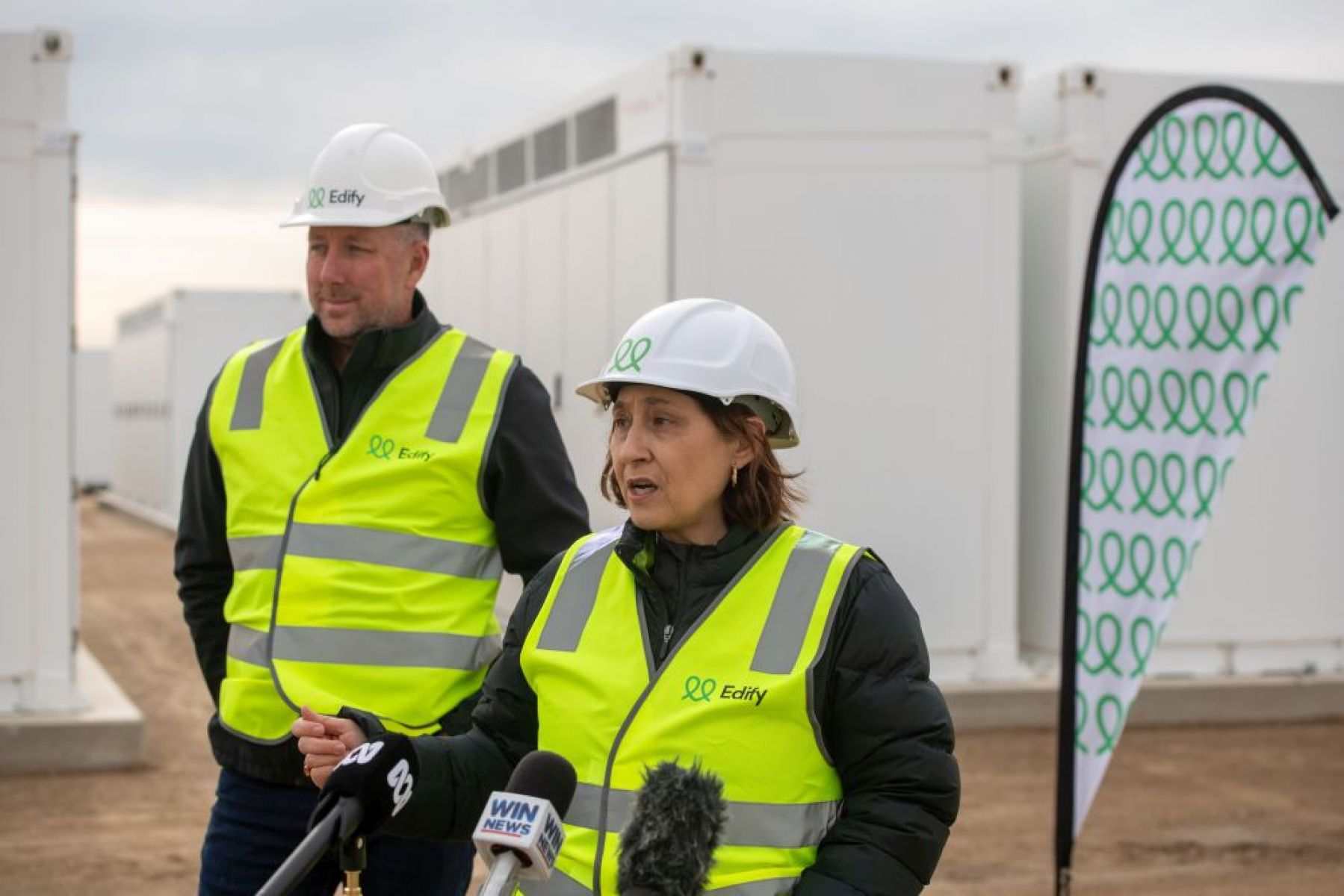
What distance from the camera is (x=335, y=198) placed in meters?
3.73

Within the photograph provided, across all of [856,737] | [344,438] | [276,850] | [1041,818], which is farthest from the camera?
[1041,818]

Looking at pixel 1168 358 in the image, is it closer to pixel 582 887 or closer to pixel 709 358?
pixel 709 358

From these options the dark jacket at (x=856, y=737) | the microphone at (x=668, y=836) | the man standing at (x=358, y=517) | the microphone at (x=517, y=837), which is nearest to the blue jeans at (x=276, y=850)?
the man standing at (x=358, y=517)

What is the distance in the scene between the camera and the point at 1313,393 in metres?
10.4

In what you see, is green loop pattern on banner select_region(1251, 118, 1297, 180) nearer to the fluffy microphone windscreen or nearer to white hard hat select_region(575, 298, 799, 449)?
white hard hat select_region(575, 298, 799, 449)

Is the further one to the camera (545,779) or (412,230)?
(412,230)

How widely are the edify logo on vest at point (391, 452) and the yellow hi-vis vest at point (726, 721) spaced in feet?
3.54

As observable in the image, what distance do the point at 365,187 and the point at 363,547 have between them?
75cm

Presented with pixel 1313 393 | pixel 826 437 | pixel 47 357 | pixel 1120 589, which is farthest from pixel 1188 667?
pixel 47 357

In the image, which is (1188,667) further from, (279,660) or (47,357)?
(279,660)

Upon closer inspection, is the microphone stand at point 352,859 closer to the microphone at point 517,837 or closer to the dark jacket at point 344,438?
the microphone at point 517,837

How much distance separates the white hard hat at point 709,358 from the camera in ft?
8.45

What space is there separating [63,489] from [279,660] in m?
5.46

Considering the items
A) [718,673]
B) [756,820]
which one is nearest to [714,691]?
[718,673]
